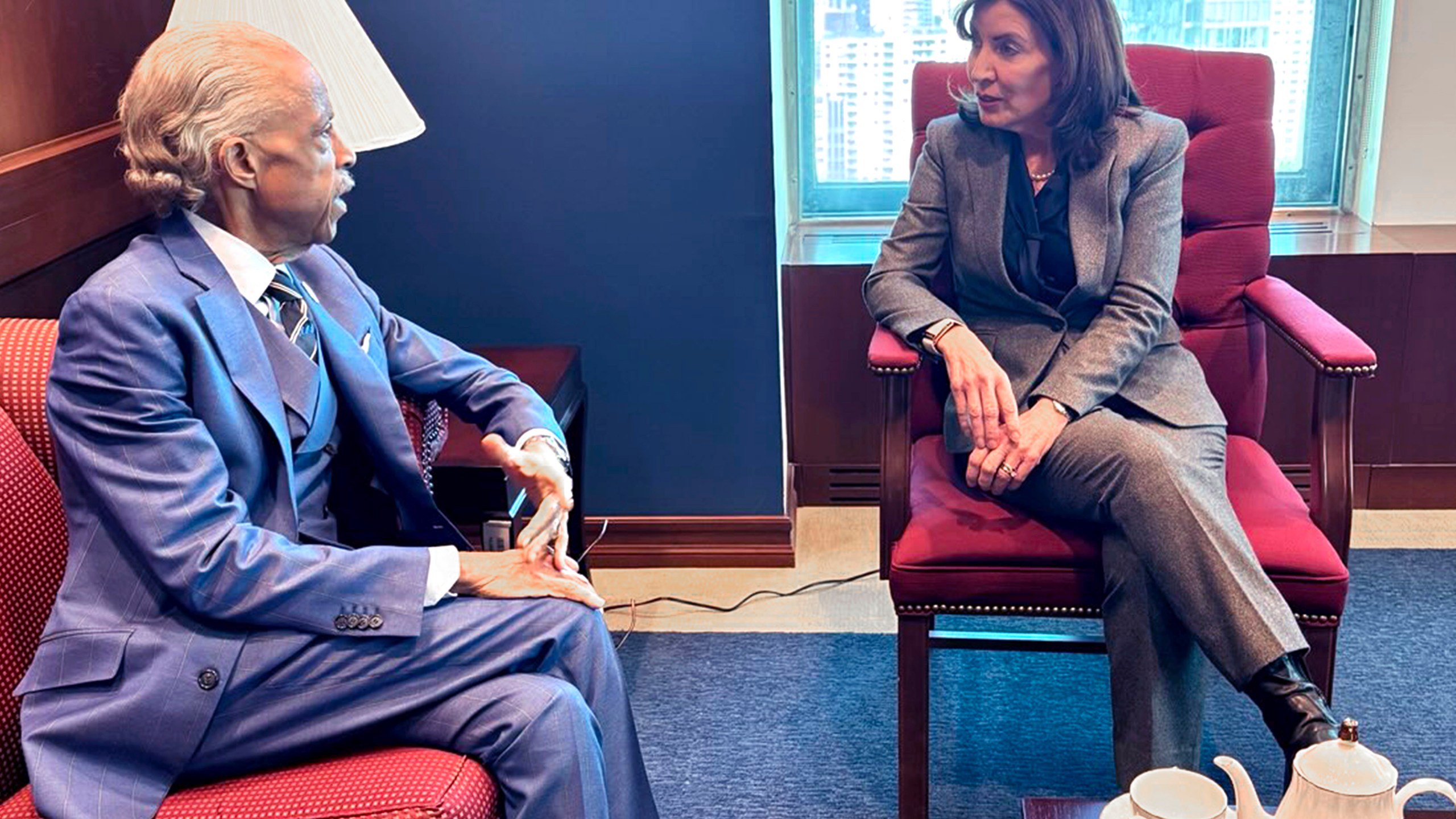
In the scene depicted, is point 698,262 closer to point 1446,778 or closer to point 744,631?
point 744,631

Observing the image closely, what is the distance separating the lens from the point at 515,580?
177 cm

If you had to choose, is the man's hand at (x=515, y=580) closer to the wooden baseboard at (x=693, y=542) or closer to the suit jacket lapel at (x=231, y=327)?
the suit jacket lapel at (x=231, y=327)

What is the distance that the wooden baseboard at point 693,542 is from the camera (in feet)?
9.88

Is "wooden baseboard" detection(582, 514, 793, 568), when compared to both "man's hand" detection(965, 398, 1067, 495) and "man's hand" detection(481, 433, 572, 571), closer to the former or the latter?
"man's hand" detection(965, 398, 1067, 495)

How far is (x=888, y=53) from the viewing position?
10.9 feet

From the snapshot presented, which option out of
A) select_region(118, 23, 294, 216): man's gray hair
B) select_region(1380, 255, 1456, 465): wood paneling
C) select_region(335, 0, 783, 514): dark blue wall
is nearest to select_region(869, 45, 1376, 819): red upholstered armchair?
select_region(335, 0, 783, 514): dark blue wall

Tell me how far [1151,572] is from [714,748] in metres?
0.82

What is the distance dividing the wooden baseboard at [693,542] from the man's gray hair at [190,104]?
150 centimetres

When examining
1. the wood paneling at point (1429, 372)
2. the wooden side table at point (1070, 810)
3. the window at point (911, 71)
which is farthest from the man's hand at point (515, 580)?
the wood paneling at point (1429, 372)

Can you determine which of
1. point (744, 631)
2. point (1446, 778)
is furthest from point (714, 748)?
point (1446, 778)

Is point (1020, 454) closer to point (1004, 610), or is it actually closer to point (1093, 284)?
point (1004, 610)

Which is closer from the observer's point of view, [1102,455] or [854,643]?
[1102,455]

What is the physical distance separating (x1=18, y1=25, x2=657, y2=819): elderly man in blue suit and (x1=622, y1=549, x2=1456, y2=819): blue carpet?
543 millimetres

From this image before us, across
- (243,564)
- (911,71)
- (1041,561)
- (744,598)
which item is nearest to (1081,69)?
(1041,561)
